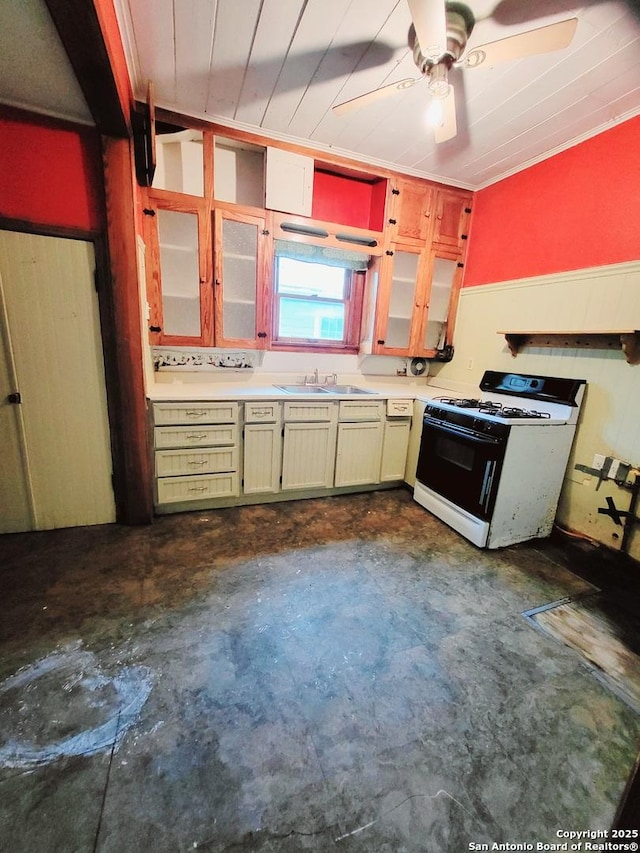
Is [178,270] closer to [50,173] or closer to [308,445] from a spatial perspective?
[50,173]

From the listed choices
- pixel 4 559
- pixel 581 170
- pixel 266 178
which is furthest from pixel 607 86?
pixel 4 559

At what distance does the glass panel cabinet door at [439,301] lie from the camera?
3402 millimetres

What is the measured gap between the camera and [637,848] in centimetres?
64

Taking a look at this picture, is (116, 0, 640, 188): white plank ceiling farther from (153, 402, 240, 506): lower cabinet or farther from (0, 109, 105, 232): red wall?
A: (153, 402, 240, 506): lower cabinet

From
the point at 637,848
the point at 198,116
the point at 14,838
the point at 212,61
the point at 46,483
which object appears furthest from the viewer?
the point at 198,116

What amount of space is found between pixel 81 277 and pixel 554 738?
3.19m

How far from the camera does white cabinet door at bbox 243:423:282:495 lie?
274 centimetres

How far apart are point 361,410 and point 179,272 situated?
180 centimetres

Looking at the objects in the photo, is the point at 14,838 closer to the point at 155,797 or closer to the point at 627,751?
the point at 155,797

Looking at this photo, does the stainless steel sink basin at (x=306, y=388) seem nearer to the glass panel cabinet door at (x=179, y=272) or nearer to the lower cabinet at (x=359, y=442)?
the lower cabinet at (x=359, y=442)

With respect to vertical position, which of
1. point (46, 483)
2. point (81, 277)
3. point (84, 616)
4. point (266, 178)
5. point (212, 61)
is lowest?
point (84, 616)

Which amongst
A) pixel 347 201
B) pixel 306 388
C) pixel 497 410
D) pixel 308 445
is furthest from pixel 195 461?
pixel 347 201

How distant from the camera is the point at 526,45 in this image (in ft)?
4.77

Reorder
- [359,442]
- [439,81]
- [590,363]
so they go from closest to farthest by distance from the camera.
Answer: [439,81] < [590,363] < [359,442]
